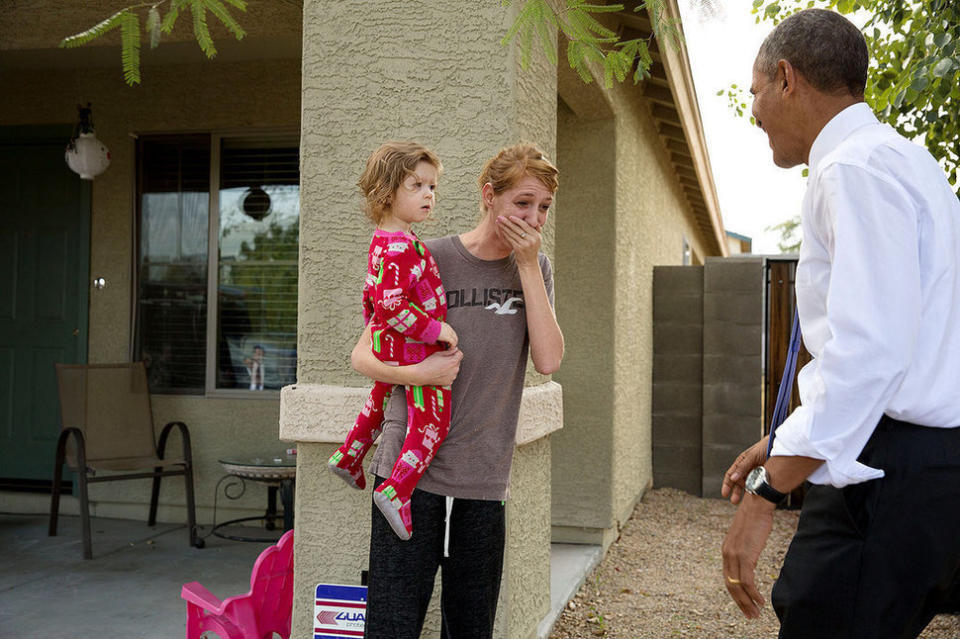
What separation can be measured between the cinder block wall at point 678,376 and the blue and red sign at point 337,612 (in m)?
5.10

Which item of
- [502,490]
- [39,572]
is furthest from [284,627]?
[39,572]

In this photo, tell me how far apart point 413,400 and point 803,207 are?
1.01 meters

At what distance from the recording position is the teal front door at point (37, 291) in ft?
20.1

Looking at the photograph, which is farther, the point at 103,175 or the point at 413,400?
the point at 103,175

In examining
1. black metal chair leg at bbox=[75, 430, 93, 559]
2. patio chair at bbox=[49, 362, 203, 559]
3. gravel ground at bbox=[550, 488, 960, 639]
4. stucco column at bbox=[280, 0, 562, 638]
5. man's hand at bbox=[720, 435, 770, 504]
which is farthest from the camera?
patio chair at bbox=[49, 362, 203, 559]

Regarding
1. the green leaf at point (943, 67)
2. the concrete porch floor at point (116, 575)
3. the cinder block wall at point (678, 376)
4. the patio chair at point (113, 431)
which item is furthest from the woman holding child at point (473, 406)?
the cinder block wall at point (678, 376)

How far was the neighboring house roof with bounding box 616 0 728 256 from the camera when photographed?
525cm

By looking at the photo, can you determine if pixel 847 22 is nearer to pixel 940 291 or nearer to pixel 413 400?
pixel 940 291

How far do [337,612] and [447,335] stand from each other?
48.4 inches

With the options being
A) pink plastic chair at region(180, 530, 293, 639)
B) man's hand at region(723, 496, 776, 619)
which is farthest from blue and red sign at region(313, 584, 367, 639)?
man's hand at region(723, 496, 776, 619)

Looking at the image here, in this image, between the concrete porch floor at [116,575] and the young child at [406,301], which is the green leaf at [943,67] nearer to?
the young child at [406,301]

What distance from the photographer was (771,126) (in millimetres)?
1750

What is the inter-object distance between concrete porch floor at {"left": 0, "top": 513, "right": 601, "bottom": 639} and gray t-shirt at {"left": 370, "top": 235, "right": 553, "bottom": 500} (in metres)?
1.76

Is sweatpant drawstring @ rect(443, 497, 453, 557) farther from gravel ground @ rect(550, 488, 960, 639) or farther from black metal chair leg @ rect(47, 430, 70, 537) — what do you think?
black metal chair leg @ rect(47, 430, 70, 537)
